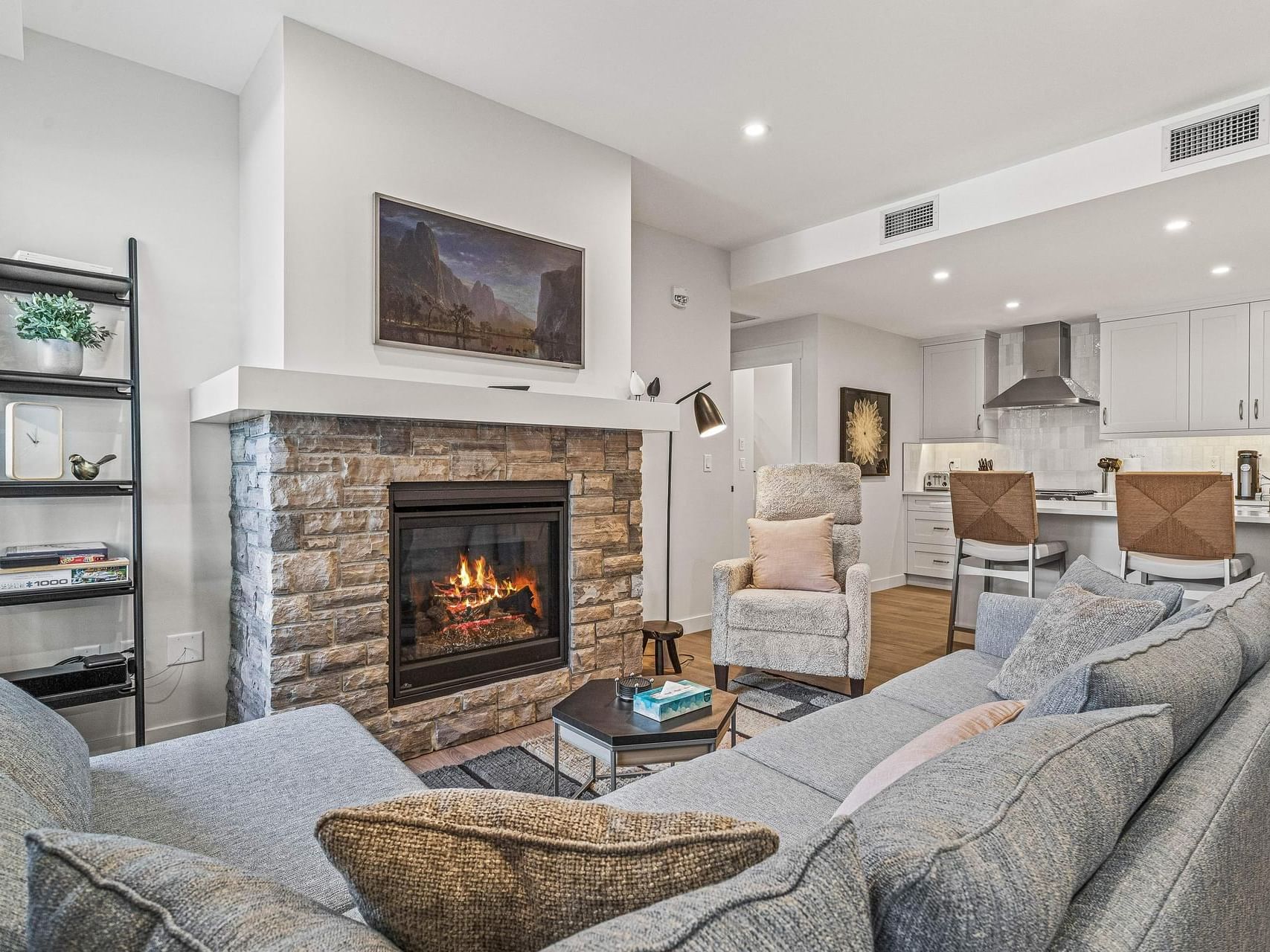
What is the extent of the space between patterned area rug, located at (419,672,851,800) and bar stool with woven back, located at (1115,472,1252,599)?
1.71 meters

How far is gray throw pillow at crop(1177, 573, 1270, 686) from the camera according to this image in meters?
1.38

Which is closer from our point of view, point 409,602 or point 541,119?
point 409,602

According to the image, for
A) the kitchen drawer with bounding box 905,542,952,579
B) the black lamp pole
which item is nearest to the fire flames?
the black lamp pole

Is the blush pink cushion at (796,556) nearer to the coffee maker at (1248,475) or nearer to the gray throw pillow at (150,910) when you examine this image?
the gray throw pillow at (150,910)

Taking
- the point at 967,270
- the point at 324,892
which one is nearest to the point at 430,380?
the point at 324,892

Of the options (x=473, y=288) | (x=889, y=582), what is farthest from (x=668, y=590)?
(x=889, y=582)

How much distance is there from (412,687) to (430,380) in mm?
1180

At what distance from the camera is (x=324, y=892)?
117 centimetres

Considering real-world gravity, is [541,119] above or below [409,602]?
above

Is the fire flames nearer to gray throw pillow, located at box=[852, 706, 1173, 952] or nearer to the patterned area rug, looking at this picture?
the patterned area rug

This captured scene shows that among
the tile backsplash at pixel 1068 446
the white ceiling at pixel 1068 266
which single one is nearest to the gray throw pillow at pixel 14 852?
the white ceiling at pixel 1068 266

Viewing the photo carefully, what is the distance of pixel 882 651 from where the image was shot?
13.5ft

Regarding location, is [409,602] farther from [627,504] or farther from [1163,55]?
[1163,55]

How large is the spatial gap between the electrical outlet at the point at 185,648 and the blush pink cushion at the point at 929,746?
8.10 ft
